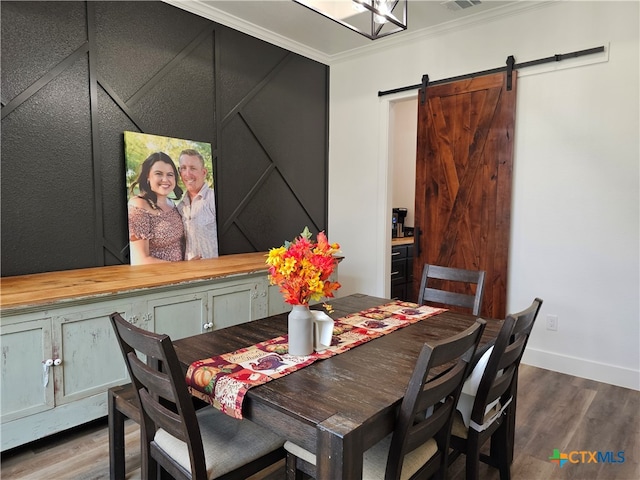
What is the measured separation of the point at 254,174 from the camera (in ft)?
13.0

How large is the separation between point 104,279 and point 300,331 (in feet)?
4.99

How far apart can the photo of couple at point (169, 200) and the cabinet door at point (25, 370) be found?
3.25ft

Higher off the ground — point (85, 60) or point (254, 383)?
point (85, 60)

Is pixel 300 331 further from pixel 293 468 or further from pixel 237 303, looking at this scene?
pixel 237 303

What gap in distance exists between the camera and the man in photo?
3.31 m

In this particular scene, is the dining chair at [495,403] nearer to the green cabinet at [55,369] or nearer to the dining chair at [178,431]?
the dining chair at [178,431]

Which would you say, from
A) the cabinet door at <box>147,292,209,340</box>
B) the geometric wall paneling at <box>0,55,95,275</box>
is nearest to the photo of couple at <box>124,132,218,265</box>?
the geometric wall paneling at <box>0,55,95,275</box>

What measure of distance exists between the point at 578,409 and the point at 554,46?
2.68 m

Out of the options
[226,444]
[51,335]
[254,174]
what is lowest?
[226,444]

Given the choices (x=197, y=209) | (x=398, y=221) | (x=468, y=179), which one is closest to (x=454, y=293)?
(x=468, y=179)

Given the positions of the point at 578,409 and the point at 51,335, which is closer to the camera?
the point at 51,335

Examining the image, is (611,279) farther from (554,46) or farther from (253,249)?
(253,249)

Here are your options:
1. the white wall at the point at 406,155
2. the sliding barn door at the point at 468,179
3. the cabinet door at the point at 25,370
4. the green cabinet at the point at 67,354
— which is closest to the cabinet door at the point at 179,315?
the green cabinet at the point at 67,354

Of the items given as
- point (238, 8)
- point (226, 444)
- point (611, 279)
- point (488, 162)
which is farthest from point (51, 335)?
point (611, 279)
